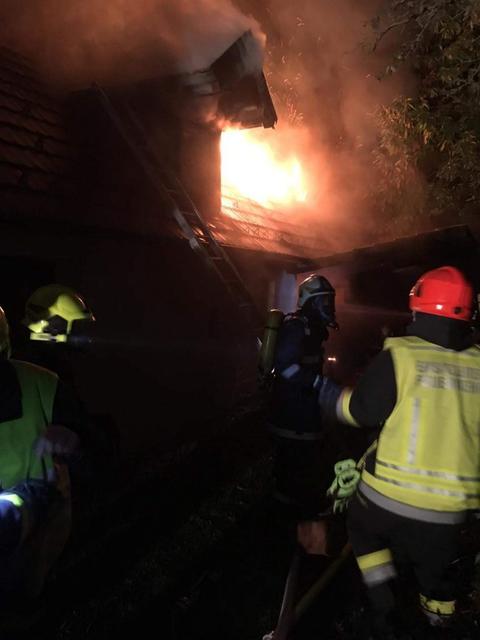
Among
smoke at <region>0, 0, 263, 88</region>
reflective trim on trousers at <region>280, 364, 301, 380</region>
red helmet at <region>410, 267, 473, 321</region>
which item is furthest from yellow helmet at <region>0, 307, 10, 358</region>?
smoke at <region>0, 0, 263, 88</region>

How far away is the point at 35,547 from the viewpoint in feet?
7.00

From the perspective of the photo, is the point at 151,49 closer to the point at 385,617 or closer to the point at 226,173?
the point at 226,173

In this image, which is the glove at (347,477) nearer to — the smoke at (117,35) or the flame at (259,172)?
the smoke at (117,35)

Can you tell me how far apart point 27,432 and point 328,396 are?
1.87 metres

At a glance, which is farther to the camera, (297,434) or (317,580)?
(297,434)

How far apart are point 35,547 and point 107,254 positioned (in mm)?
4204

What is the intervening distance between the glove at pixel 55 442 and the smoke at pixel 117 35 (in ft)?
17.9

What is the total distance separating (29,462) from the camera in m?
2.11

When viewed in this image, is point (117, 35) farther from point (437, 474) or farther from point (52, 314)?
point (437, 474)

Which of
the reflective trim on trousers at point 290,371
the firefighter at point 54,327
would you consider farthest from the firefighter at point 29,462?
the reflective trim on trousers at point 290,371

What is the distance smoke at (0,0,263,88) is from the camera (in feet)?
21.0

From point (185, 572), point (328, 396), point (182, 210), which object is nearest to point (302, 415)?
point (328, 396)

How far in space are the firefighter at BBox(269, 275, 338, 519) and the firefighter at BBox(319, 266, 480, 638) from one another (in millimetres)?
1765

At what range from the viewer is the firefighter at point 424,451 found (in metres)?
2.61
